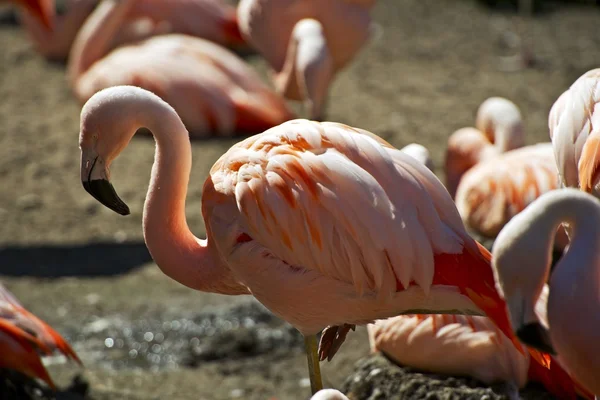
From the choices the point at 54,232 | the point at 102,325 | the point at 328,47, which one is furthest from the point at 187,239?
the point at 328,47

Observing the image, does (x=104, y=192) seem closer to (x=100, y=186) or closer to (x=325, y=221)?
(x=100, y=186)

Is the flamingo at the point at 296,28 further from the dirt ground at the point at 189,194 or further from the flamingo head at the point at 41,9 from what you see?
the flamingo head at the point at 41,9

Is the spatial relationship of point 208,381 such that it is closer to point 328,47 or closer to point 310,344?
point 310,344

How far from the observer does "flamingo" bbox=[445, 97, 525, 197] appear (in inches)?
211

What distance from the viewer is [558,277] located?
2.48 m

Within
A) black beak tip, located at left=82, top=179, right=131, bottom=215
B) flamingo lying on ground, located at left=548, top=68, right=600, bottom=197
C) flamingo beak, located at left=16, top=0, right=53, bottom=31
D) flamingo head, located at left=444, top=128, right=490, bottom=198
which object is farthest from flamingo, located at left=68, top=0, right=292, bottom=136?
flamingo lying on ground, located at left=548, top=68, right=600, bottom=197

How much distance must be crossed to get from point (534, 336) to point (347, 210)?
2.44ft

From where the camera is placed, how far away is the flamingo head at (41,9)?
785cm

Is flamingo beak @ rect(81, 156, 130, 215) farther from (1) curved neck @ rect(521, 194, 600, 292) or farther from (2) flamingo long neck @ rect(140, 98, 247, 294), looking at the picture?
(1) curved neck @ rect(521, 194, 600, 292)

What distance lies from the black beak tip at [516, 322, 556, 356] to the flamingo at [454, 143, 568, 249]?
214cm

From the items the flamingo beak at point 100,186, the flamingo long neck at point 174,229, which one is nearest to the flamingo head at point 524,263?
the flamingo long neck at point 174,229

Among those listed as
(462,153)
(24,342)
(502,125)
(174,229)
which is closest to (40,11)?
(462,153)

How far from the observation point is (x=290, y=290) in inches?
120

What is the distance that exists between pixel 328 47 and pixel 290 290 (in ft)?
11.3
